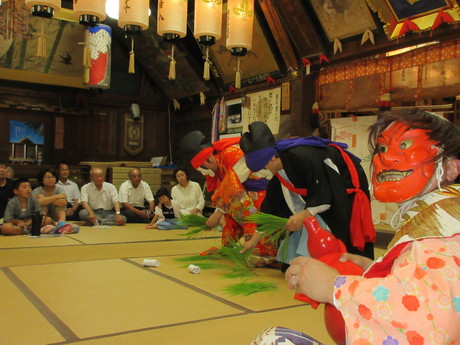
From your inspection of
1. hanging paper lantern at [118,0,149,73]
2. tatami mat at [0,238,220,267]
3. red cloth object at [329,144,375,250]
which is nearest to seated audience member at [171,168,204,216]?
tatami mat at [0,238,220,267]

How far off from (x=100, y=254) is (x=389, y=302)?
3339 millimetres

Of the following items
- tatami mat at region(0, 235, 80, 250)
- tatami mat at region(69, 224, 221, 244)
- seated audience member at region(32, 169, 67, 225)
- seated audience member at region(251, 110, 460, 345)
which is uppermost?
seated audience member at region(251, 110, 460, 345)

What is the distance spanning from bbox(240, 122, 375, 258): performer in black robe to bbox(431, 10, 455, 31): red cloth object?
2.45m

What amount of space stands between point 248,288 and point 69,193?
14.5ft

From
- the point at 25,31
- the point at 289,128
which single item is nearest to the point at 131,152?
the point at 25,31

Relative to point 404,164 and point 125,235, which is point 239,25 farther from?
point 404,164

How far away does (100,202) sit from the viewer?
6.36 meters

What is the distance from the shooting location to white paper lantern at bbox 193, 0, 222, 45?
4934 millimetres

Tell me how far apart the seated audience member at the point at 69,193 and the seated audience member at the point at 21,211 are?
0.98m

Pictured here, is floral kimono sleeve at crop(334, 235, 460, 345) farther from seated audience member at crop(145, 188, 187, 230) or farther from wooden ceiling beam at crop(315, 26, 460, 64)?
seated audience member at crop(145, 188, 187, 230)

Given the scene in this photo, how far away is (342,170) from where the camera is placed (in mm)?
2959

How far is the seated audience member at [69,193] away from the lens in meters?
6.25

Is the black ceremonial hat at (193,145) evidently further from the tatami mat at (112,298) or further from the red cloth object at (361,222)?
the red cloth object at (361,222)

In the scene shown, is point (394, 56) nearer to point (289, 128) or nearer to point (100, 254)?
point (289, 128)
